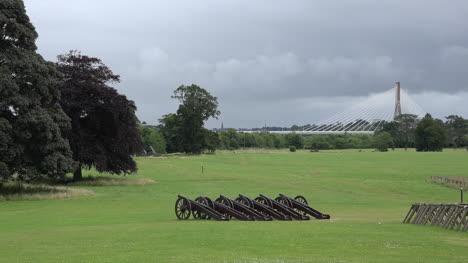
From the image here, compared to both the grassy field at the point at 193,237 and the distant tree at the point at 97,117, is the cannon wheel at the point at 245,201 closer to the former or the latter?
the grassy field at the point at 193,237

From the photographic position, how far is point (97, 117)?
5962 cm

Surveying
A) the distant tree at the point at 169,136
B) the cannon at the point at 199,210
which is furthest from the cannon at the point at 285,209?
the distant tree at the point at 169,136

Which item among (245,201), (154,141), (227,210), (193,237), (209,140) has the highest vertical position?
(209,140)

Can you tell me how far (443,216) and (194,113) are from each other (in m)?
127

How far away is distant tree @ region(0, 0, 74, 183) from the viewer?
4269cm

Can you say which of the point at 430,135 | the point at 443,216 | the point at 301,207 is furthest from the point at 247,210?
the point at 430,135

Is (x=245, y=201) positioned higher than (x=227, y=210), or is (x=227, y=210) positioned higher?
(x=245, y=201)

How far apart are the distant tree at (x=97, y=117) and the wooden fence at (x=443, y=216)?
36.7m

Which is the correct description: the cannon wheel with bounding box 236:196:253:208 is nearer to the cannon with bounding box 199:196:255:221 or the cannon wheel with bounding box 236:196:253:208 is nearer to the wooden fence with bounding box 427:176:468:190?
the cannon with bounding box 199:196:255:221

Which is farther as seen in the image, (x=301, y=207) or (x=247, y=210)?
(x=301, y=207)

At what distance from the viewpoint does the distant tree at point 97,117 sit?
57.8 meters

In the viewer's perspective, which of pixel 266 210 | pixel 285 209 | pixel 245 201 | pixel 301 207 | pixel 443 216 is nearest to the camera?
pixel 443 216

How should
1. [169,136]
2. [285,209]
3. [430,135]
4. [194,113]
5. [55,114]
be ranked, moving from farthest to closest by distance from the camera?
1. [430,135]
2. [169,136]
3. [194,113]
4. [55,114]
5. [285,209]

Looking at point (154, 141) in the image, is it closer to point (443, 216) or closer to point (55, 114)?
point (55, 114)
